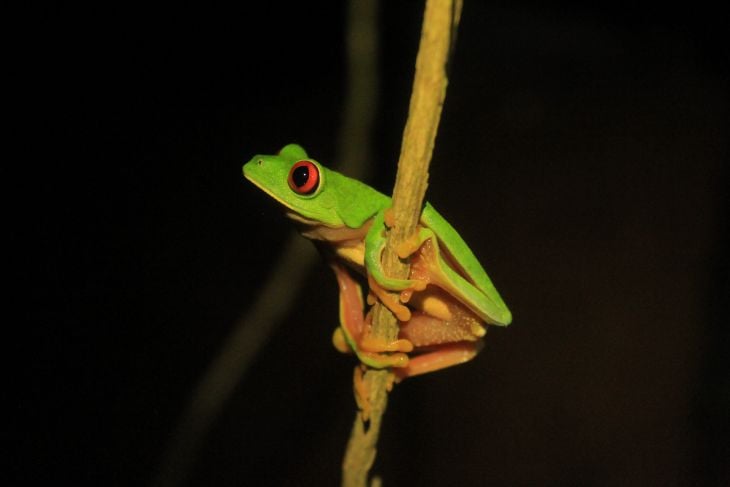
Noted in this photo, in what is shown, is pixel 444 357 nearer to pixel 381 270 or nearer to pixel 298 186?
pixel 381 270

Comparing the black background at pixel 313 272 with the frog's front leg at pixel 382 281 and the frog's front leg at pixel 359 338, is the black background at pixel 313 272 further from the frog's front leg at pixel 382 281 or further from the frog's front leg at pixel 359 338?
the frog's front leg at pixel 382 281

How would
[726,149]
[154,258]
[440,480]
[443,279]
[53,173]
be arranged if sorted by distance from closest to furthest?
1. [443,279]
2. [440,480]
3. [53,173]
4. [154,258]
5. [726,149]

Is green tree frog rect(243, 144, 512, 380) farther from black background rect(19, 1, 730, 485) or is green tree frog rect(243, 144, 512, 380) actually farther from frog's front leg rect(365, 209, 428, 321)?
black background rect(19, 1, 730, 485)

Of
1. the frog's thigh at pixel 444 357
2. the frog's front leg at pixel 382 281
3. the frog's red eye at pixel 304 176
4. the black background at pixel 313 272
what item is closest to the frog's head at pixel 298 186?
the frog's red eye at pixel 304 176

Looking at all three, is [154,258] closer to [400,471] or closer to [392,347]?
[400,471]

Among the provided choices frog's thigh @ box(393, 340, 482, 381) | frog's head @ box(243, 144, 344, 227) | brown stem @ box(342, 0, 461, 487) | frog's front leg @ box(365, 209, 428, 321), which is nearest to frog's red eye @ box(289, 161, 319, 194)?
frog's head @ box(243, 144, 344, 227)

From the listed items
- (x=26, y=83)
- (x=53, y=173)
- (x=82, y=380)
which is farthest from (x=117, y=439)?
(x=26, y=83)
